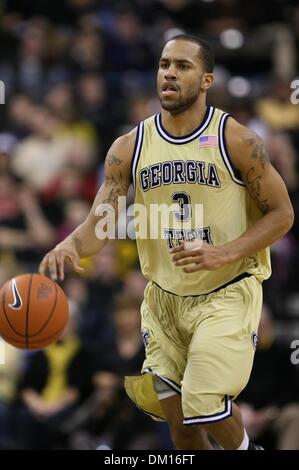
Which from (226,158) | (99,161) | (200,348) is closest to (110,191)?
(226,158)

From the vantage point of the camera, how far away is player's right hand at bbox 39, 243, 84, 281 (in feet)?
21.2

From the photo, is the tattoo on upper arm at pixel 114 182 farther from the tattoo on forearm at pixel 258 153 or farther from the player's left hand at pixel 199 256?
the tattoo on forearm at pixel 258 153

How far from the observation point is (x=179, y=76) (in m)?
6.68

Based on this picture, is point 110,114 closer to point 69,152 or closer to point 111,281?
point 69,152

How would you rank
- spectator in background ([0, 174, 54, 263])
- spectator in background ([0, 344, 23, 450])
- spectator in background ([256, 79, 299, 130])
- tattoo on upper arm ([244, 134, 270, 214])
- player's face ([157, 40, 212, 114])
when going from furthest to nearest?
spectator in background ([256, 79, 299, 130]), spectator in background ([0, 174, 54, 263]), spectator in background ([0, 344, 23, 450]), player's face ([157, 40, 212, 114]), tattoo on upper arm ([244, 134, 270, 214])

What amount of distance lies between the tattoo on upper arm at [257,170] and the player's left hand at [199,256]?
50cm

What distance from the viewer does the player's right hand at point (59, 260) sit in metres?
6.47

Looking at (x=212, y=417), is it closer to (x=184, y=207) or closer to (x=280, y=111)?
(x=184, y=207)

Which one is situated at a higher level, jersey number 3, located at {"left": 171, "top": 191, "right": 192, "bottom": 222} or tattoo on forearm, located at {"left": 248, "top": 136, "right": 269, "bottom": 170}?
tattoo on forearm, located at {"left": 248, "top": 136, "right": 269, "bottom": 170}

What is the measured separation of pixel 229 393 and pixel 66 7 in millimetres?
10314
